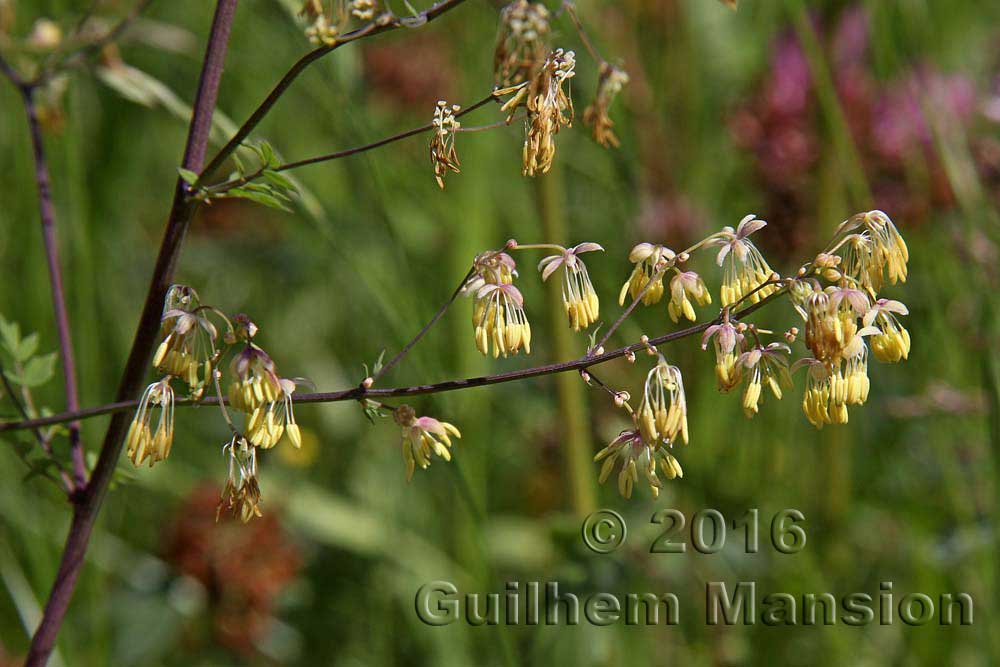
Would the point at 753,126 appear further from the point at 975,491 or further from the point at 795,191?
the point at 975,491

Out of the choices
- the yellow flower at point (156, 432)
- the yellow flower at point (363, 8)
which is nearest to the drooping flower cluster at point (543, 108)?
the yellow flower at point (363, 8)

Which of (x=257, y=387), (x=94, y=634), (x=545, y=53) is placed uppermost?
(x=545, y=53)

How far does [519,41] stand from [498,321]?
258 millimetres

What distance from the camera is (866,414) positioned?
217 centimetres

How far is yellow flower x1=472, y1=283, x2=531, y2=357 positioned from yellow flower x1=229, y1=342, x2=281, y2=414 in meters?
0.16

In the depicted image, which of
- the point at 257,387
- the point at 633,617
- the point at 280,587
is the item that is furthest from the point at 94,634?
the point at 257,387

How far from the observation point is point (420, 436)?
2.57ft

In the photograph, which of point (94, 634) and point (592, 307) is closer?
point (592, 307)

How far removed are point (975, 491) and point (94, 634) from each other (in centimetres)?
159

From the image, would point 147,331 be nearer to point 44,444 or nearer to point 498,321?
point 44,444

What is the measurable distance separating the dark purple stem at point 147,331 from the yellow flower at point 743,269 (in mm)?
425

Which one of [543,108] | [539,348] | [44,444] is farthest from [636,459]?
[539,348]

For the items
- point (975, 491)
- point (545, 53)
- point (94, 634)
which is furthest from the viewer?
point (975, 491)

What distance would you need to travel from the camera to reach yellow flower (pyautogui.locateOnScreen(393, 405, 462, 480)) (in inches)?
30.5
